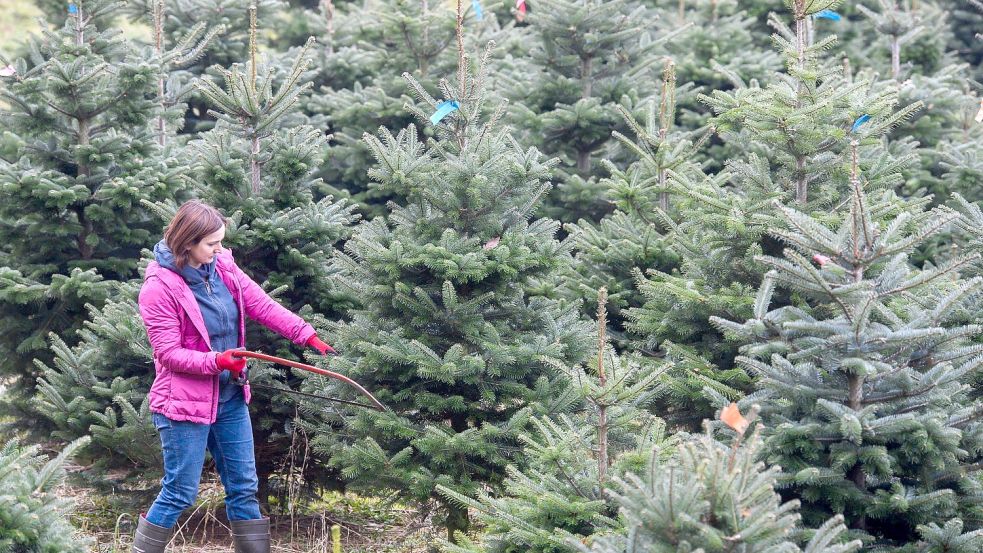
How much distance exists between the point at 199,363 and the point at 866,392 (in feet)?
9.47

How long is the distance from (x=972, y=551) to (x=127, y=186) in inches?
205

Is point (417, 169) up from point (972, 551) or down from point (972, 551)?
Answer: up

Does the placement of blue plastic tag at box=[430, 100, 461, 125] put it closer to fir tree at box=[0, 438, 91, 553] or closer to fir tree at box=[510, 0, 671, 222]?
fir tree at box=[510, 0, 671, 222]

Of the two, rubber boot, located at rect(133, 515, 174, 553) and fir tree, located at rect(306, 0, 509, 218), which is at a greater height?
fir tree, located at rect(306, 0, 509, 218)

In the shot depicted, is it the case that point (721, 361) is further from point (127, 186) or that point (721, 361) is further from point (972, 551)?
point (127, 186)

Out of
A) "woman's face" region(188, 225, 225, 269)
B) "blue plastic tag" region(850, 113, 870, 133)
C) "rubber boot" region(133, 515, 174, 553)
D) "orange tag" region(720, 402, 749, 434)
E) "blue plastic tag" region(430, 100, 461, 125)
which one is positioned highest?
"blue plastic tag" region(430, 100, 461, 125)

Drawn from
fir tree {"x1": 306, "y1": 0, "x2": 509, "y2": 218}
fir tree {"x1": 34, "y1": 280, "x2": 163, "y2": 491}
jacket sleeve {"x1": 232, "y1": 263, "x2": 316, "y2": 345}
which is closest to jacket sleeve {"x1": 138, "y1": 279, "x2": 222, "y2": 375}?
jacket sleeve {"x1": 232, "y1": 263, "x2": 316, "y2": 345}

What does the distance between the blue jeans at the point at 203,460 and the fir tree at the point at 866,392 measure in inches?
96.7

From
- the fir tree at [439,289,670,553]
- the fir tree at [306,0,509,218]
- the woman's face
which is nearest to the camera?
the fir tree at [439,289,670,553]

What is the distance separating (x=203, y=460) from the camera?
4984 mm

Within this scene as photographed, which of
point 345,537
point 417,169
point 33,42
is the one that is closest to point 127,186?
point 33,42

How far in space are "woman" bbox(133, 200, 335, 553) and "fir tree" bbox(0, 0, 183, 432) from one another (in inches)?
76.1

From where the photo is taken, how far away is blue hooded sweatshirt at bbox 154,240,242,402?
470cm

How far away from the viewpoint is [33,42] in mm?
6883
